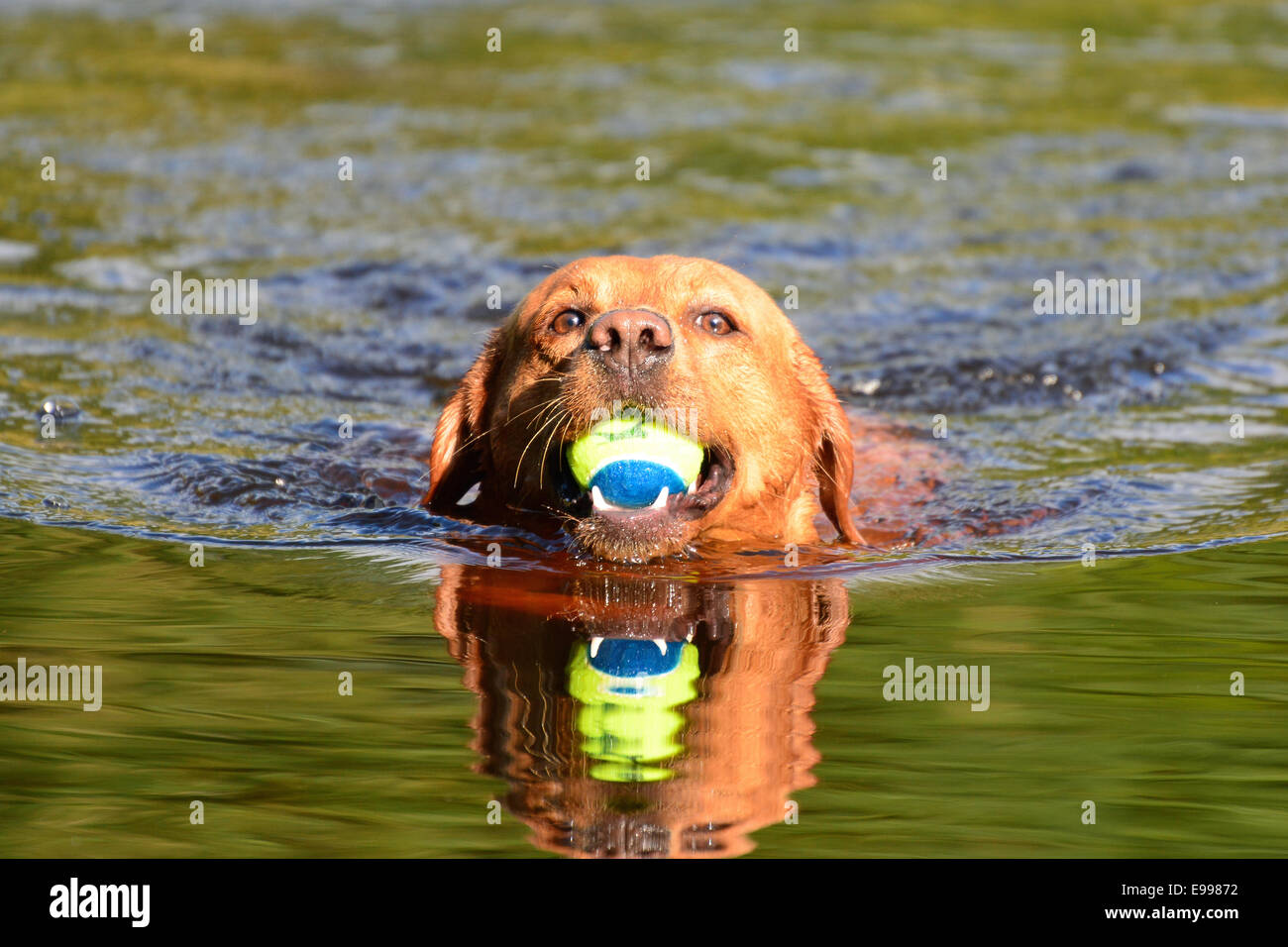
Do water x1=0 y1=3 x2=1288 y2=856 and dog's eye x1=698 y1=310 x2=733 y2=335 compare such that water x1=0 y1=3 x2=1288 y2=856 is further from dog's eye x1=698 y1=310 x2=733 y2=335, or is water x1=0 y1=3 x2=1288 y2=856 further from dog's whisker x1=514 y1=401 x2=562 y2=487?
dog's eye x1=698 y1=310 x2=733 y2=335

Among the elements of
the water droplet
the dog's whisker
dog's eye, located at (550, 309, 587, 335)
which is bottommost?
the dog's whisker

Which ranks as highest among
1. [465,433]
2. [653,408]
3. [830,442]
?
[465,433]

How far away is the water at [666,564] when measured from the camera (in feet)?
11.9

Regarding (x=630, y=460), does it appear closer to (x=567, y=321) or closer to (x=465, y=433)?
(x=567, y=321)

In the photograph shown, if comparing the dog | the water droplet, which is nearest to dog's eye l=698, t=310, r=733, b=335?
the dog

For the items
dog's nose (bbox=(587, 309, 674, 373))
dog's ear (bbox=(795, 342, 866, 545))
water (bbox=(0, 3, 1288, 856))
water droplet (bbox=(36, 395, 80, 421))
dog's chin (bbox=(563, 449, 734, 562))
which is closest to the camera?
water (bbox=(0, 3, 1288, 856))

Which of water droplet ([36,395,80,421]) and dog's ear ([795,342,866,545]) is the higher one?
water droplet ([36,395,80,421])

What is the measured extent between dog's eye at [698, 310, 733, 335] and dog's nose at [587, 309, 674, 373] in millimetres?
535

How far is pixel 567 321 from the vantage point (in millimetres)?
5504

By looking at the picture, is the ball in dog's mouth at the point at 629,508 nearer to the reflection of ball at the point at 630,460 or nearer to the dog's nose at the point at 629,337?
the reflection of ball at the point at 630,460

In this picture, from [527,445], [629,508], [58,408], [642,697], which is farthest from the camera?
[58,408]

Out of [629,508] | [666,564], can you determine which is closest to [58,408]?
[666,564]

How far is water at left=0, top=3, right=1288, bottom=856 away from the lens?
11.9 ft

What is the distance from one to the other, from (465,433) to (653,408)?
4.11 feet
